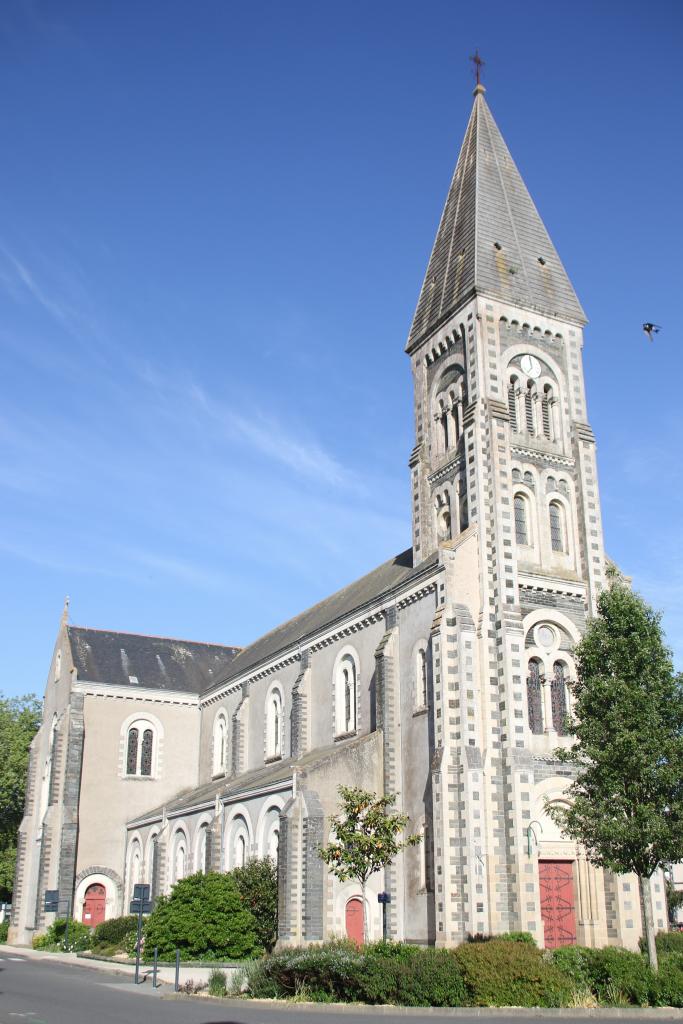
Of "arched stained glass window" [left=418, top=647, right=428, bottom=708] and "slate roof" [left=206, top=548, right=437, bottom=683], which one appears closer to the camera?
"arched stained glass window" [left=418, top=647, right=428, bottom=708]

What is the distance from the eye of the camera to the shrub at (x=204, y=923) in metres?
30.9

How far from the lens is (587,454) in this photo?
3644 cm

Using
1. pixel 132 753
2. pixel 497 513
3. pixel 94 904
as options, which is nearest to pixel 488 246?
pixel 497 513

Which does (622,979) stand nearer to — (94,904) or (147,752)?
(94,904)

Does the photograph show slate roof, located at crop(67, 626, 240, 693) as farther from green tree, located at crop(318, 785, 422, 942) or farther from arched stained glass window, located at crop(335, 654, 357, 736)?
green tree, located at crop(318, 785, 422, 942)

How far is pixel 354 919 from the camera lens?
3256 centimetres

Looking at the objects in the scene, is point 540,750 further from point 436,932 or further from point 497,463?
point 497,463

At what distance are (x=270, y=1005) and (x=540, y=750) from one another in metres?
13.0

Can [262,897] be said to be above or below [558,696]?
below

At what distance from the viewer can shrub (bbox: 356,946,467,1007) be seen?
802 inches

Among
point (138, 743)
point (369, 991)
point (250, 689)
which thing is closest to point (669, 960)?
point (369, 991)

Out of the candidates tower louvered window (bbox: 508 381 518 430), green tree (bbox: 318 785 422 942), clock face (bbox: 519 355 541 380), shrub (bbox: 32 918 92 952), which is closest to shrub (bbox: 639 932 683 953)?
green tree (bbox: 318 785 422 942)

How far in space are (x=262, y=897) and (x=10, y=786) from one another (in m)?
32.4

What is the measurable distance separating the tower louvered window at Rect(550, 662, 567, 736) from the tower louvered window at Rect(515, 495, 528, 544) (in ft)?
14.8
